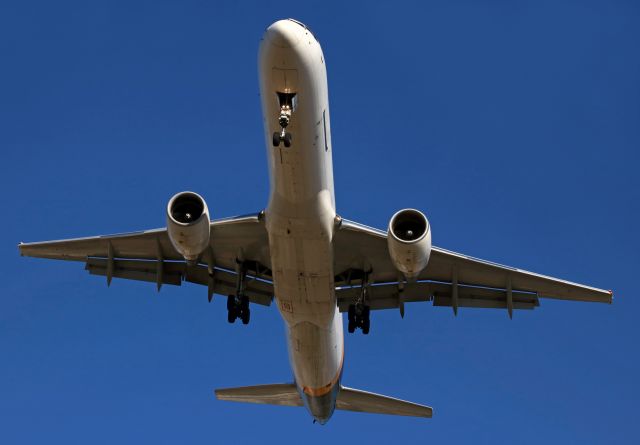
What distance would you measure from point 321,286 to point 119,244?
21.4 feet

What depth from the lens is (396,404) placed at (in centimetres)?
3203

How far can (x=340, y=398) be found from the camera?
32562 mm

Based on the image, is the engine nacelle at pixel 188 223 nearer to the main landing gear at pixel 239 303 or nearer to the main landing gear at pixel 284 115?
the main landing gear at pixel 239 303

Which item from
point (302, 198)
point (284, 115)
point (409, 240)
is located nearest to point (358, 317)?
point (409, 240)

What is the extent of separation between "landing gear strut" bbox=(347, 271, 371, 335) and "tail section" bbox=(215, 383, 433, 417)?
3.89 metres

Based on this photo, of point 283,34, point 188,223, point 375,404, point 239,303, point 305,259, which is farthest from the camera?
point 375,404

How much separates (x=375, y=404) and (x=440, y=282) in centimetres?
512

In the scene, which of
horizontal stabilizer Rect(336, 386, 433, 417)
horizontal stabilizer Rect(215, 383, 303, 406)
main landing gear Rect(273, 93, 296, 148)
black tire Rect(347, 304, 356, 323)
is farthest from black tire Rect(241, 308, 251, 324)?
main landing gear Rect(273, 93, 296, 148)

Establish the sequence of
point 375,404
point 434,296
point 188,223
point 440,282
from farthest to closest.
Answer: point 375,404 → point 434,296 → point 440,282 → point 188,223

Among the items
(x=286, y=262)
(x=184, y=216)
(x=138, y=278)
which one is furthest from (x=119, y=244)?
(x=286, y=262)

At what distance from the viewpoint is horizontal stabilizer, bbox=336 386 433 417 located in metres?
31.9

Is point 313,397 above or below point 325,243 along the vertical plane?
below

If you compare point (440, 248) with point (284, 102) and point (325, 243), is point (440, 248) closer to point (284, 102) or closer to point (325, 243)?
point (325, 243)

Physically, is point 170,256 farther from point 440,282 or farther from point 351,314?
point 440,282
